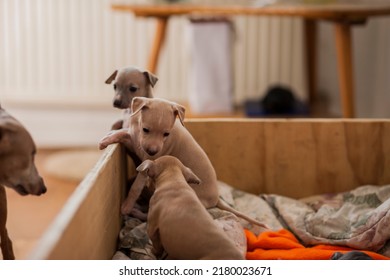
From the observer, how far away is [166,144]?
129cm

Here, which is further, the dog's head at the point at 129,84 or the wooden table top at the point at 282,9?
the wooden table top at the point at 282,9

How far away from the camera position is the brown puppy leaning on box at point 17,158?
3.28 feet

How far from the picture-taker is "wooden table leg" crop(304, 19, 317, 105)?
10.1 ft

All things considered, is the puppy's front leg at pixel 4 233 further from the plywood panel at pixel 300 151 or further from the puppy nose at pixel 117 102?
the plywood panel at pixel 300 151

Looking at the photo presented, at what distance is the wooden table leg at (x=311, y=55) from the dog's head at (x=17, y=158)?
2243mm

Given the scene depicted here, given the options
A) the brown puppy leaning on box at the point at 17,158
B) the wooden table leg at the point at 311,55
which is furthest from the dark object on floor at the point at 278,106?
the brown puppy leaning on box at the point at 17,158

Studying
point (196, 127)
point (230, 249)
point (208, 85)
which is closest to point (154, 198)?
point (230, 249)

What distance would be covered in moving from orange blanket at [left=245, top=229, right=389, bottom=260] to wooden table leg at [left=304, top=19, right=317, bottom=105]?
6.22 ft

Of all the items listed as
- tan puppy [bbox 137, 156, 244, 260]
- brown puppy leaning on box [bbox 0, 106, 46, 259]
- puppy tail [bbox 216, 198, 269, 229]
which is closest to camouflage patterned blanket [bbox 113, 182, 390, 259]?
puppy tail [bbox 216, 198, 269, 229]

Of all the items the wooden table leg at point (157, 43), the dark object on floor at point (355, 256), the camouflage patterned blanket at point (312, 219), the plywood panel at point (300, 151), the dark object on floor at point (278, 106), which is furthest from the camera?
the dark object on floor at point (278, 106)

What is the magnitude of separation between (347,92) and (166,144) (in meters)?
1.33

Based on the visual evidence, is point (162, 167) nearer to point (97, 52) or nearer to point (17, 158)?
point (17, 158)
